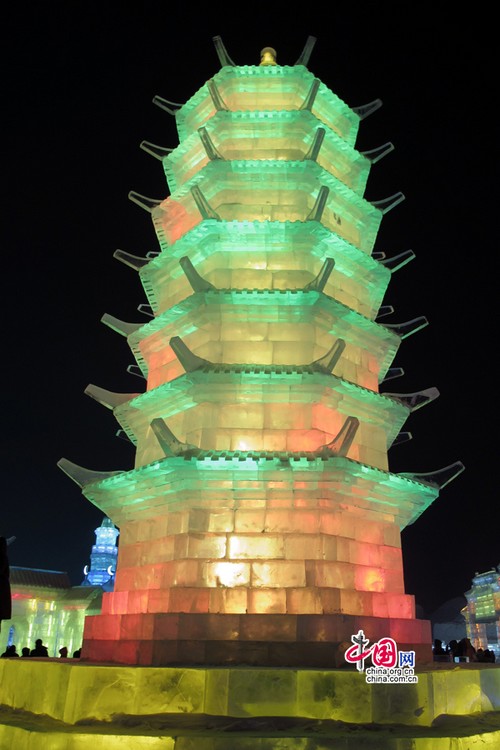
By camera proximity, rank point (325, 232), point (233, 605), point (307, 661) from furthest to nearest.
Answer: point (325, 232) → point (233, 605) → point (307, 661)

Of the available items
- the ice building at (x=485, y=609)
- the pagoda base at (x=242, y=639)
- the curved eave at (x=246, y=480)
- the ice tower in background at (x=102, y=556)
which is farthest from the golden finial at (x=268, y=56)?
the ice tower in background at (x=102, y=556)

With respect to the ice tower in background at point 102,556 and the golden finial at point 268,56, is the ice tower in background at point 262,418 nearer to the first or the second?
the golden finial at point 268,56

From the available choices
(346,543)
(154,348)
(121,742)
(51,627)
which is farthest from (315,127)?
(51,627)

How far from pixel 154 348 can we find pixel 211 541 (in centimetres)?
479

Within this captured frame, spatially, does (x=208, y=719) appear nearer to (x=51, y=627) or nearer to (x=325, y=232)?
(x=325, y=232)

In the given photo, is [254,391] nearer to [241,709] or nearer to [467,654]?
[241,709]

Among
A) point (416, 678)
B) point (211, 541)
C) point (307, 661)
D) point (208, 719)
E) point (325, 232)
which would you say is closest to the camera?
point (208, 719)

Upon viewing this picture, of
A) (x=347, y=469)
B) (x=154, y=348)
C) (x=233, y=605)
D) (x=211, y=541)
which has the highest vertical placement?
(x=154, y=348)

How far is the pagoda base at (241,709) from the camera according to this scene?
6258mm

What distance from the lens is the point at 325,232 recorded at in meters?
11.8

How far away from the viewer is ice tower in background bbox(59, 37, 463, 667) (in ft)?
29.5

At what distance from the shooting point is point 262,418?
10.7 meters
